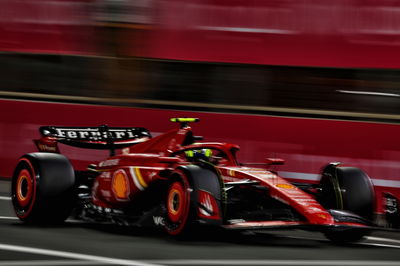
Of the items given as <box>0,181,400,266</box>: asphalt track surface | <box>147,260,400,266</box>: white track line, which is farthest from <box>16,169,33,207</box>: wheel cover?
<box>147,260,400,266</box>: white track line

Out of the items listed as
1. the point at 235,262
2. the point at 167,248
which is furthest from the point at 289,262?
the point at 167,248

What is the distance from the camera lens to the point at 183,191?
27.6ft

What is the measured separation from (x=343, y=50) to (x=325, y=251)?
487cm

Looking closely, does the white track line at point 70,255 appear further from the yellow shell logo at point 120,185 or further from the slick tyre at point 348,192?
the slick tyre at point 348,192

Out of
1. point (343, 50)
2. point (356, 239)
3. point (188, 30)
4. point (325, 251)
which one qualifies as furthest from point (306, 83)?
point (325, 251)

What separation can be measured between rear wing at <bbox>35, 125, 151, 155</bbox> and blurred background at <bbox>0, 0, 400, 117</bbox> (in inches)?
102

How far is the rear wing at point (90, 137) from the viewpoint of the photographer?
10422 millimetres

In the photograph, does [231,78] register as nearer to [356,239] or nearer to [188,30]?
[188,30]

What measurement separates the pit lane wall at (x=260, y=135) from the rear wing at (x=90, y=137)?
2223 millimetres

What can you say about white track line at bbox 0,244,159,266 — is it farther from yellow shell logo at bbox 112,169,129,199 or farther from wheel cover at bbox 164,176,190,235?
yellow shell logo at bbox 112,169,129,199

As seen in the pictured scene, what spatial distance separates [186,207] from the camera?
27.2ft

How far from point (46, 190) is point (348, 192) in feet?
9.71

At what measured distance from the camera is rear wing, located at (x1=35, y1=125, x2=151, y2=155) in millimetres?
10422

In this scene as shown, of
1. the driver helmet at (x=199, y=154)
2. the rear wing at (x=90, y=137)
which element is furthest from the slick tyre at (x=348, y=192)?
the rear wing at (x=90, y=137)
